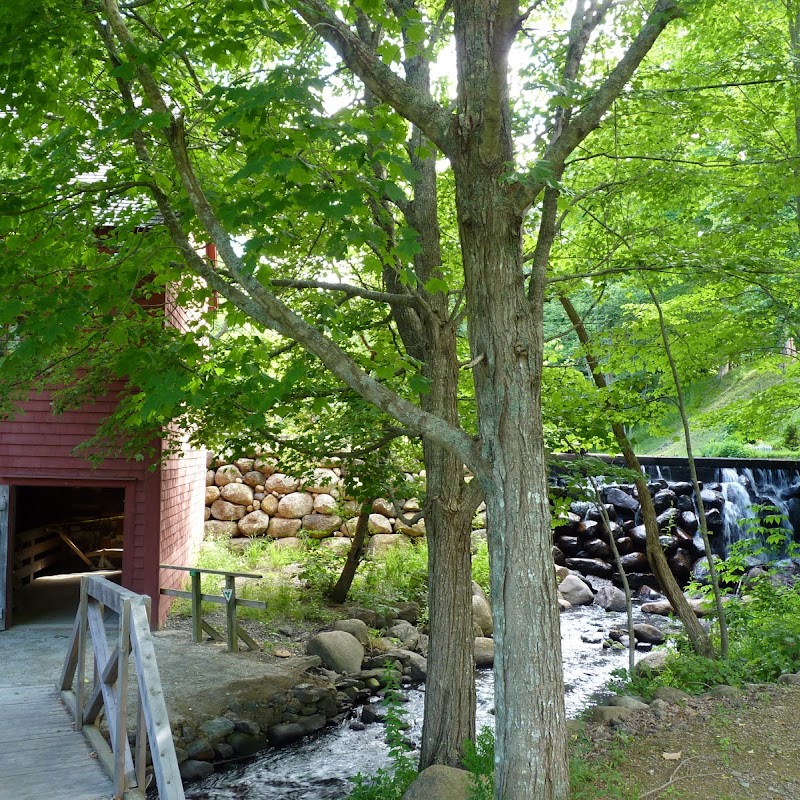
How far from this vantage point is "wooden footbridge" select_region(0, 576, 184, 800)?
13.4ft

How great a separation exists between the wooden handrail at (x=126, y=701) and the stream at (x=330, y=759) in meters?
1.89

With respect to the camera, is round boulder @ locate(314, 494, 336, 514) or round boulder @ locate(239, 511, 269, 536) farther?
round boulder @ locate(314, 494, 336, 514)

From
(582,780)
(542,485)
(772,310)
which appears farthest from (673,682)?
(542,485)

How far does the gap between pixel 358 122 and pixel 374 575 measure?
36.0 ft

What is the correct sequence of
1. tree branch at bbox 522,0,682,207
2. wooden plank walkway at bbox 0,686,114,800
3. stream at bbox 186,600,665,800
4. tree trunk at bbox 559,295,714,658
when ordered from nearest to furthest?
tree branch at bbox 522,0,682,207
wooden plank walkway at bbox 0,686,114,800
stream at bbox 186,600,665,800
tree trunk at bbox 559,295,714,658

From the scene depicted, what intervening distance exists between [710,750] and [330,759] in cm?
382

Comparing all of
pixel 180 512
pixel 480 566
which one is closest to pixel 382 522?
pixel 480 566

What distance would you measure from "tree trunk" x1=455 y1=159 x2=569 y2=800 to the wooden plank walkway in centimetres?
244

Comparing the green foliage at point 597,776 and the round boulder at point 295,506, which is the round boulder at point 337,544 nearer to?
the round boulder at point 295,506

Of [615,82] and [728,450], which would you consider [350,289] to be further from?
[728,450]

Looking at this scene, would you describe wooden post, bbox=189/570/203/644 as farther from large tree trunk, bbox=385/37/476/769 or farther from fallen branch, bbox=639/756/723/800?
fallen branch, bbox=639/756/723/800

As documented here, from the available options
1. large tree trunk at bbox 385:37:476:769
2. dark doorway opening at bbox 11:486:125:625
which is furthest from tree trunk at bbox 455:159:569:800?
dark doorway opening at bbox 11:486:125:625

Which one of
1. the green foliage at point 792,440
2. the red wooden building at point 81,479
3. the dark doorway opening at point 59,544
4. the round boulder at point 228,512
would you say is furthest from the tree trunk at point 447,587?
the green foliage at point 792,440

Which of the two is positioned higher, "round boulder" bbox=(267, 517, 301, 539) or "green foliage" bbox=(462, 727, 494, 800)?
"round boulder" bbox=(267, 517, 301, 539)
